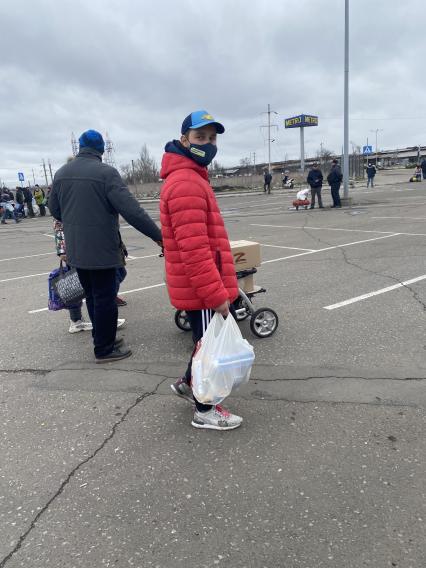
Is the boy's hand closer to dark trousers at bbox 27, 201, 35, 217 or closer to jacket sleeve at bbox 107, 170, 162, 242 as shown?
jacket sleeve at bbox 107, 170, 162, 242

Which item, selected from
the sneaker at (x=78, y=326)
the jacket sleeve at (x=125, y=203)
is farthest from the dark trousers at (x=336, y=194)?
the jacket sleeve at (x=125, y=203)

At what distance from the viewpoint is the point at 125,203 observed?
149 inches

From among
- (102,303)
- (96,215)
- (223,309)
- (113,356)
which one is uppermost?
(96,215)

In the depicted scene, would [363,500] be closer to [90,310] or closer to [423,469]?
[423,469]

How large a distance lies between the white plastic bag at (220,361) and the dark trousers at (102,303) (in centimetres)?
151

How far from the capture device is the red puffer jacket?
2.64 meters

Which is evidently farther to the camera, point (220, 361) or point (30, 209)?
point (30, 209)

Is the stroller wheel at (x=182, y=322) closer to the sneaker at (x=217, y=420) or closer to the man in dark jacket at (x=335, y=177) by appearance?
the sneaker at (x=217, y=420)

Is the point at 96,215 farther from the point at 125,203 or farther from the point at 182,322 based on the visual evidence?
the point at 182,322

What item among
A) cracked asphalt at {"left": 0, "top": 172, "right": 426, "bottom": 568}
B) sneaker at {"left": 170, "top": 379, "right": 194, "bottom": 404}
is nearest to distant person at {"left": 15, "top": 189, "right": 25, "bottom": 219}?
cracked asphalt at {"left": 0, "top": 172, "right": 426, "bottom": 568}

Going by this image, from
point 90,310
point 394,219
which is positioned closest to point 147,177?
point 394,219

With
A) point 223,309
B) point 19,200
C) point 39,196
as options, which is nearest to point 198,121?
point 223,309

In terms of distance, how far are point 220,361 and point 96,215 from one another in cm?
186

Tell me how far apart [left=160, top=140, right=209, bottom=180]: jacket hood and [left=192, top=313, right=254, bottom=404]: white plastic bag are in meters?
0.96
